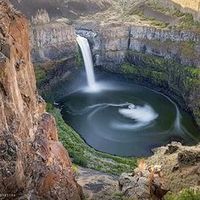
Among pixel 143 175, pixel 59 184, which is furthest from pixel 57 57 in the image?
pixel 59 184

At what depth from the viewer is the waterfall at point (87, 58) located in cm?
8088

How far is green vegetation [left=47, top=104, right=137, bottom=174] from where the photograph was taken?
169 feet

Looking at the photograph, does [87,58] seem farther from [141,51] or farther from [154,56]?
[154,56]

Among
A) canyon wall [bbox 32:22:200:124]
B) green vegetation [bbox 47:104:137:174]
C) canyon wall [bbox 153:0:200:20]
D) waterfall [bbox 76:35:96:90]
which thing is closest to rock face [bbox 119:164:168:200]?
green vegetation [bbox 47:104:137:174]

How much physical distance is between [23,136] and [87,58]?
55.0 metres

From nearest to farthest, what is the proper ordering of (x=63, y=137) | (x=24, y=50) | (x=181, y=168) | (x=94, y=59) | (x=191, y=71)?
1. (x=24, y=50)
2. (x=181, y=168)
3. (x=63, y=137)
4. (x=191, y=71)
5. (x=94, y=59)

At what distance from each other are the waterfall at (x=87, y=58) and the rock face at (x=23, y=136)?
4527 centimetres

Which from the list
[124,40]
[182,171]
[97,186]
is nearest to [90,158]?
[97,186]

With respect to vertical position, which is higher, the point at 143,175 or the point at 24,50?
the point at 24,50

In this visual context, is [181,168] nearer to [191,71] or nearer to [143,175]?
[143,175]

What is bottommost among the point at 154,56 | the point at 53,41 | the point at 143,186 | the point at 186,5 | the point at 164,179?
the point at 154,56

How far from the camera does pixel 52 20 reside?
84.7 meters

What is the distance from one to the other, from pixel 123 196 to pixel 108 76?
50320 millimetres

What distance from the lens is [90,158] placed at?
176ft
